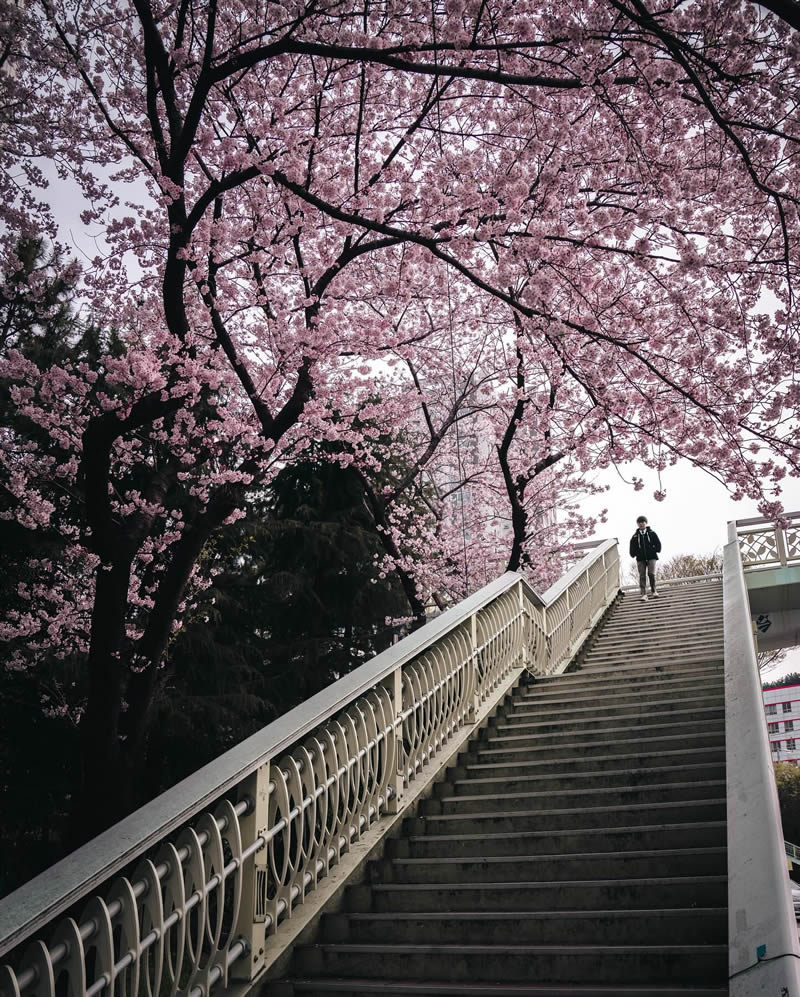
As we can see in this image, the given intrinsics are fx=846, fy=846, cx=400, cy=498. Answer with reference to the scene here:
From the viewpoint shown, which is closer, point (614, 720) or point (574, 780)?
point (574, 780)

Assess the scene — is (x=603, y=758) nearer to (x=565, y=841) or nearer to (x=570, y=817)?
(x=570, y=817)

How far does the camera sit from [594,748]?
21.3 ft

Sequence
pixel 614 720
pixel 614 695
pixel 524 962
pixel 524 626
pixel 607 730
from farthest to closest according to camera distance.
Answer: pixel 524 626 → pixel 614 695 → pixel 614 720 → pixel 607 730 → pixel 524 962

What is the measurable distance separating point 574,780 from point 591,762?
30 centimetres

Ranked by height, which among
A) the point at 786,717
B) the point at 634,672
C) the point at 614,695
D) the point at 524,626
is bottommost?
the point at 614,695

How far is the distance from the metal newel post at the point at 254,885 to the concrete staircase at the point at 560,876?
16cm

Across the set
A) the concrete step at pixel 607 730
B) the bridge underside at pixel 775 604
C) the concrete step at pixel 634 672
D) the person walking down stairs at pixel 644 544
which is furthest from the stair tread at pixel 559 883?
the bridge underside at pixel 775 604

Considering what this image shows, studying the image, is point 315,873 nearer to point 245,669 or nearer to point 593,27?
point 593,27

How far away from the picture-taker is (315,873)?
4.46 m

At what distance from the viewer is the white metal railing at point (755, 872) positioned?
96.9 inches

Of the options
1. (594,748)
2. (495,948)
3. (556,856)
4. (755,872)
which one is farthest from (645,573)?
(755,872)

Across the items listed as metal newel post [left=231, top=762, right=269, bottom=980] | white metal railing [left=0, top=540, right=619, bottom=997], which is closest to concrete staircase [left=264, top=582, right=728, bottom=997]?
metal newel post [left=231, top=762, right=269, bottom=980]

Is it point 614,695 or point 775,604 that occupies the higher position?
point 775,604

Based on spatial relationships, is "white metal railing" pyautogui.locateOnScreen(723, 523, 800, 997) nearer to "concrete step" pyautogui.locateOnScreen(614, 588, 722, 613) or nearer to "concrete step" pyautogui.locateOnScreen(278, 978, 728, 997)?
"concrete step" pyautogui.locateOnScreen(278, 978, 728, 997)
